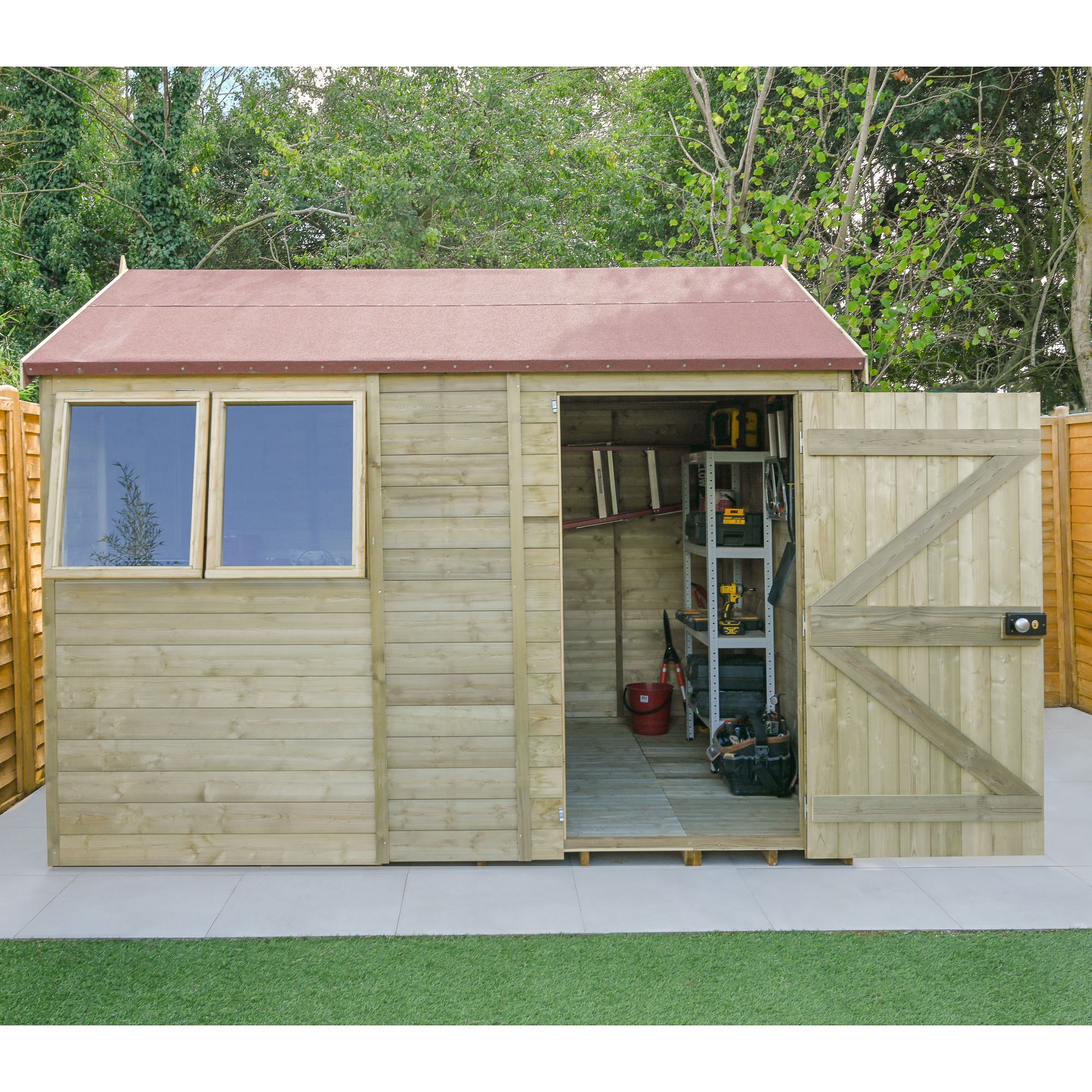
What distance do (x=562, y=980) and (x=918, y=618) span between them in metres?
2.40

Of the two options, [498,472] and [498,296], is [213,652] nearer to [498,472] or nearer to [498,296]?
[498,472]

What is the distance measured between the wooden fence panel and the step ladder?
11.4ft

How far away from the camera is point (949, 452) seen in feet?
15.0

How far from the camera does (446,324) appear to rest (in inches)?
189

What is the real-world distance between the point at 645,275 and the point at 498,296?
87 cm

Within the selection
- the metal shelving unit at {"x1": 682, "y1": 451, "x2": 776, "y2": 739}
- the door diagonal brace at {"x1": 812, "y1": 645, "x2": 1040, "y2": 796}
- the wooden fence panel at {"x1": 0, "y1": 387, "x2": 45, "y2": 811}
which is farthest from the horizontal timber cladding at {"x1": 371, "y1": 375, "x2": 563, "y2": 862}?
the wooden fence panel at {"x1": 0, "y1": 387, "x2": 45, "y2": 811}

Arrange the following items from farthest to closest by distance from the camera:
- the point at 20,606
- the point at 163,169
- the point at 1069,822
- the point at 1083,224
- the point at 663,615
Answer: the point at 163,169 < the point at 1083,224 < the point at 663,615 < the point at 20,606 < the point at 1069,822

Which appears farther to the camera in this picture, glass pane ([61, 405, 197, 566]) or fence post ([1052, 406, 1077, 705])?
fence post ([1052, 406, 1077, 705])

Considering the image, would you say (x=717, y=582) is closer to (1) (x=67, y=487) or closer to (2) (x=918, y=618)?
(2) (x=918, y=618)

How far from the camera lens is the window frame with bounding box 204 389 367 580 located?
4492mm

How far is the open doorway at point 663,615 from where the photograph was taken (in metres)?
5.09

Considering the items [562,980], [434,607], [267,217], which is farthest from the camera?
[267,217]

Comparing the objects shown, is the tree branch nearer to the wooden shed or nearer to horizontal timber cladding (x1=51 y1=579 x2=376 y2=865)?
the wooden shed

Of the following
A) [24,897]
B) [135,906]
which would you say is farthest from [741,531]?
[24,897]
